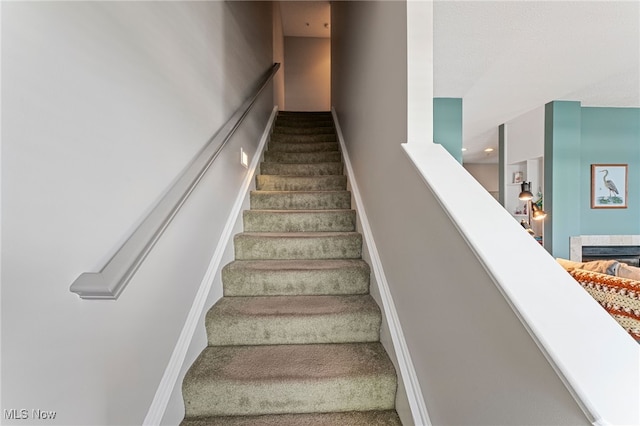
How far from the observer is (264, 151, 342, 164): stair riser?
2.93m

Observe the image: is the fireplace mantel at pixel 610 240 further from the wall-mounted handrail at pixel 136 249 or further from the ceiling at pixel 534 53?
the wall-mounted handrail at pixel 136 249

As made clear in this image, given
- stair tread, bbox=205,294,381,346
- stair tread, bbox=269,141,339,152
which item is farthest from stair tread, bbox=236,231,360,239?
stair tread, bbox=269,141,339,152

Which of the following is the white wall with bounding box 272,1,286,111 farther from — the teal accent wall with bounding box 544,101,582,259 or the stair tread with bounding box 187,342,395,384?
the teal accent wall with bounding box 544,101,582,259

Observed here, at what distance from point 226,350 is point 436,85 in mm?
3208

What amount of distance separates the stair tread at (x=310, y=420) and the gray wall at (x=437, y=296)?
0.85 feet

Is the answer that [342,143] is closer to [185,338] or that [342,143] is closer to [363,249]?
[363,249]

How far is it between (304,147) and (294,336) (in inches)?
89.0

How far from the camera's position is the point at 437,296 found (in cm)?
89

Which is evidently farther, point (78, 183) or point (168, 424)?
point (168, 424)

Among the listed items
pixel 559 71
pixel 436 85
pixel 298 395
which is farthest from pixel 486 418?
pixel 559 71

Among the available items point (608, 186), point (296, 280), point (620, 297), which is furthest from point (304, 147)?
point (608, 186)

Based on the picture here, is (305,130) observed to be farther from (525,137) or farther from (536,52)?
(525,137)

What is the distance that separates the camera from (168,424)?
102 centimetres

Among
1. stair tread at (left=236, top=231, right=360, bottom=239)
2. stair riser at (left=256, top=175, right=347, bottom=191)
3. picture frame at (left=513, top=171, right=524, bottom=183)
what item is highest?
picture frame at (left=513, top=171, right=524, bottom=183)
